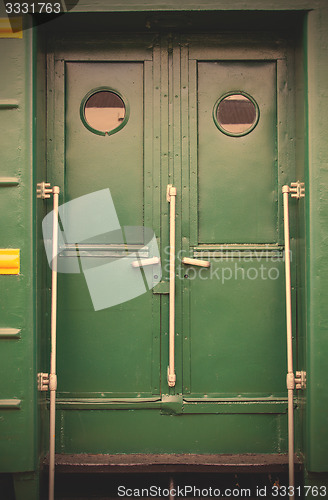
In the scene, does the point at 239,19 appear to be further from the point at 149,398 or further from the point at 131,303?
the point at 149,398

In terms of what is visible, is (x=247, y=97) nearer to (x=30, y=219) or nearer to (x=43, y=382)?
(x=30, y=219)

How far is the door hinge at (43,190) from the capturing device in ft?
8.71

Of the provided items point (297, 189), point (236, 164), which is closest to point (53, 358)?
point (236, 164)

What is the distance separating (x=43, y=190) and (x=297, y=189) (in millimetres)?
1665

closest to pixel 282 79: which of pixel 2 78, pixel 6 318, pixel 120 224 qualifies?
pixel 120 224

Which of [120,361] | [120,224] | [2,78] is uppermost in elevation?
[2,78]

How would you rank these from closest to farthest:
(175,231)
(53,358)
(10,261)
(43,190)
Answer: (10,261)
(53,358)
(43,190)
(175,231)

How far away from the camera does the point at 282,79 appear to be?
283cm

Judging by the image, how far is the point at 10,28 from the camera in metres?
2.52

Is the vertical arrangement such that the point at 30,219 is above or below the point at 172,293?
above

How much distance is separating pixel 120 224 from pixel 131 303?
0.54 metres

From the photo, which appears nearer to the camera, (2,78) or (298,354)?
(2,78)

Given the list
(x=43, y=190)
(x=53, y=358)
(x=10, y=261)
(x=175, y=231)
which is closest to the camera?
(x=10, y=261)

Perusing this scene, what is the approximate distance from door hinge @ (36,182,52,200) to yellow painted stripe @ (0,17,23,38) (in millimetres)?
893
